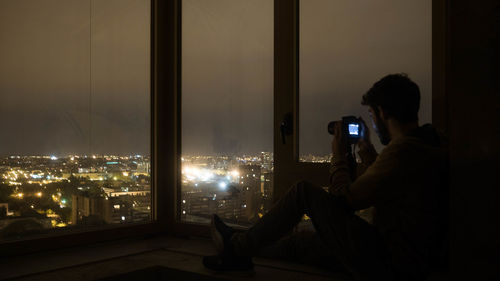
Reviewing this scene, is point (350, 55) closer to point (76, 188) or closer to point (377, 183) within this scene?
point (377, 183)

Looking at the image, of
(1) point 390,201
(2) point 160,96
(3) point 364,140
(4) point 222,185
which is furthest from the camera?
(2) point 160,96

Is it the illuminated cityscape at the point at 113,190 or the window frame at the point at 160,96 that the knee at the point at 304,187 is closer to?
the illuminated cityscape at the point at 113,190

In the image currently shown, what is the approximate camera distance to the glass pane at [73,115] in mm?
2234

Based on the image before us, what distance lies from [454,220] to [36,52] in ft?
7.39

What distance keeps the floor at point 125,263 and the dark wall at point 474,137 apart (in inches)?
29.0

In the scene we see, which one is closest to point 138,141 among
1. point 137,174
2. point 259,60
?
point 137,174

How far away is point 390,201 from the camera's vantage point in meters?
1.38

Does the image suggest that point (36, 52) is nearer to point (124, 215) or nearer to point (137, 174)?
point (137, 174)

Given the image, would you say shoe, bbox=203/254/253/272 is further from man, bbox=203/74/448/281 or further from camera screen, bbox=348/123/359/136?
camera screen, bbox=348/123/359/136

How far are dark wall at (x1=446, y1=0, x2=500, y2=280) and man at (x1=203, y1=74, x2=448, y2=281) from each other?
0.09m

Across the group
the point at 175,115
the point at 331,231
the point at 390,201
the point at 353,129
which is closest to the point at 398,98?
the point at 353,129

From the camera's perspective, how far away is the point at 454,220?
4.17ft

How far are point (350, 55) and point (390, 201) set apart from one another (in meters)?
1.01

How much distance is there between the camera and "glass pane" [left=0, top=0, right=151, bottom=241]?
223 centimetres
